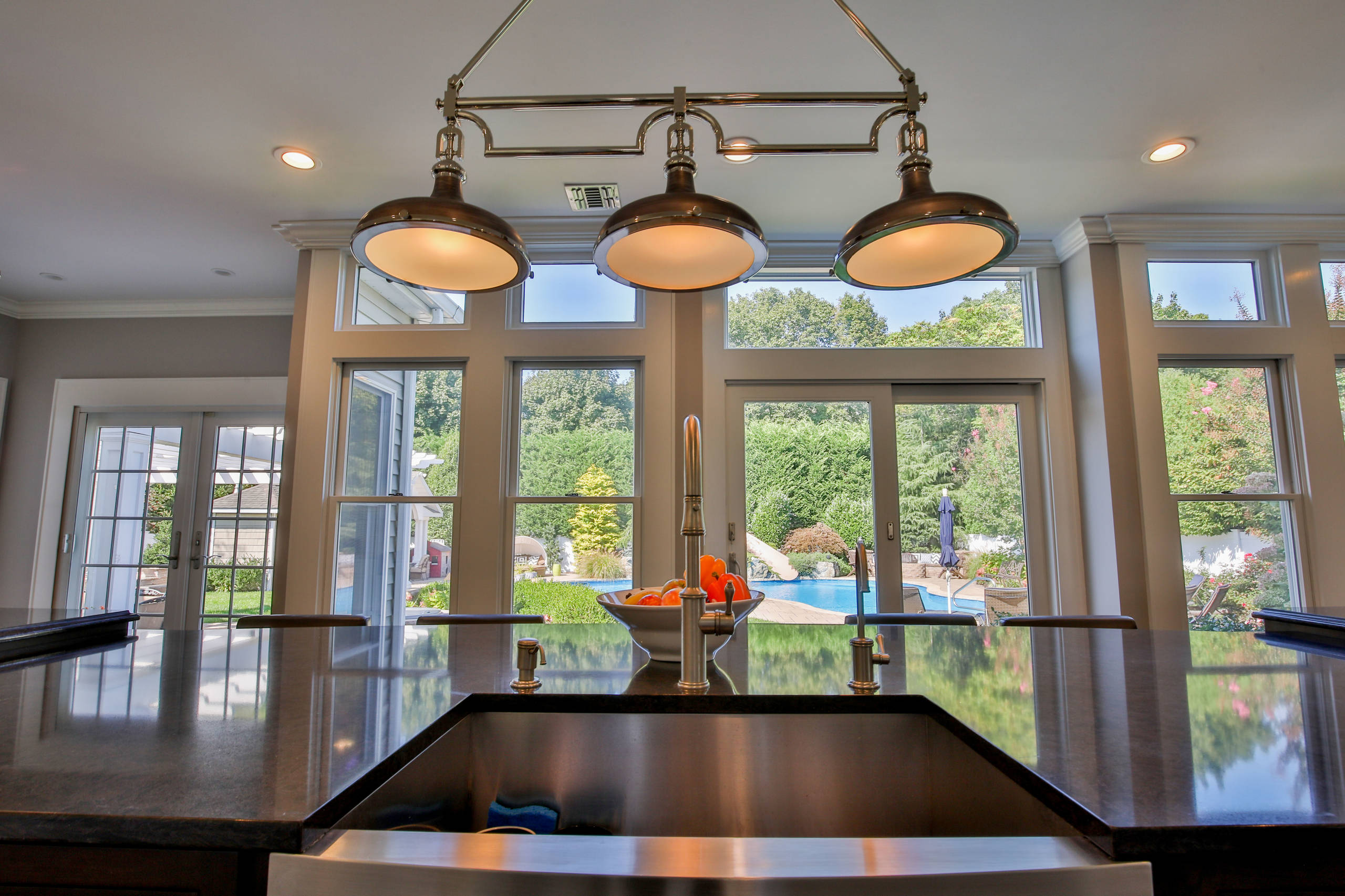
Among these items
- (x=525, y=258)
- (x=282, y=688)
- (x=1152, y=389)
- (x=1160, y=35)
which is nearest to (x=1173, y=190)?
(x=1152, y=389)

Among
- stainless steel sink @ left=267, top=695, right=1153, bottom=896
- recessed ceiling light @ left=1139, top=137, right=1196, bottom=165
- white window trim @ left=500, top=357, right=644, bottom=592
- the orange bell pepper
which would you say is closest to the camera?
stainless steel sink @ left=267, top=695, right=1153, bottom=896

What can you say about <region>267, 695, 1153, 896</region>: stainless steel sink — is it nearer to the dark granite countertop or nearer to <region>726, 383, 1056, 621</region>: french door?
the dark granite countertop

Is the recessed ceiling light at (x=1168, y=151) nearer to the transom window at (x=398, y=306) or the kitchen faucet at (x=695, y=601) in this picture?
the kitchen faucet at (x=695, y=601)

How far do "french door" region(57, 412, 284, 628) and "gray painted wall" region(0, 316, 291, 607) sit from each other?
26 cm

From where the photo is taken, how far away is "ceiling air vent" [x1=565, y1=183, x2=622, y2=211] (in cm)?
301

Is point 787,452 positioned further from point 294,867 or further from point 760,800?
point 294,867

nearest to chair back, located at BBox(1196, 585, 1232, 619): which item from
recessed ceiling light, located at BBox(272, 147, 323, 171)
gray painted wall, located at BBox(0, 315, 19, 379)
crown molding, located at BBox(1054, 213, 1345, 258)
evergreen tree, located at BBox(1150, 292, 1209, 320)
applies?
evergreen tree, located at BBox(1150, 292, 1209, 320)

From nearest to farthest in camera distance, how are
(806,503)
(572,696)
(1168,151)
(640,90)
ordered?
(572,696)
(640,90)
(1168,151)
(806,503)

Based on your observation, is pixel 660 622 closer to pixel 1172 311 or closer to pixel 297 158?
pixel 297 158

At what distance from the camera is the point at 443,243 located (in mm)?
1396

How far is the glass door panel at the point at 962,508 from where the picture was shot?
142 inches

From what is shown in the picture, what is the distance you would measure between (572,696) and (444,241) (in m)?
0.96

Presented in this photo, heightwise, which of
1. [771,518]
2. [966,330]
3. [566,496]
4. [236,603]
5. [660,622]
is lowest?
[236,603]

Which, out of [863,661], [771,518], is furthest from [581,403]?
[863,661]
